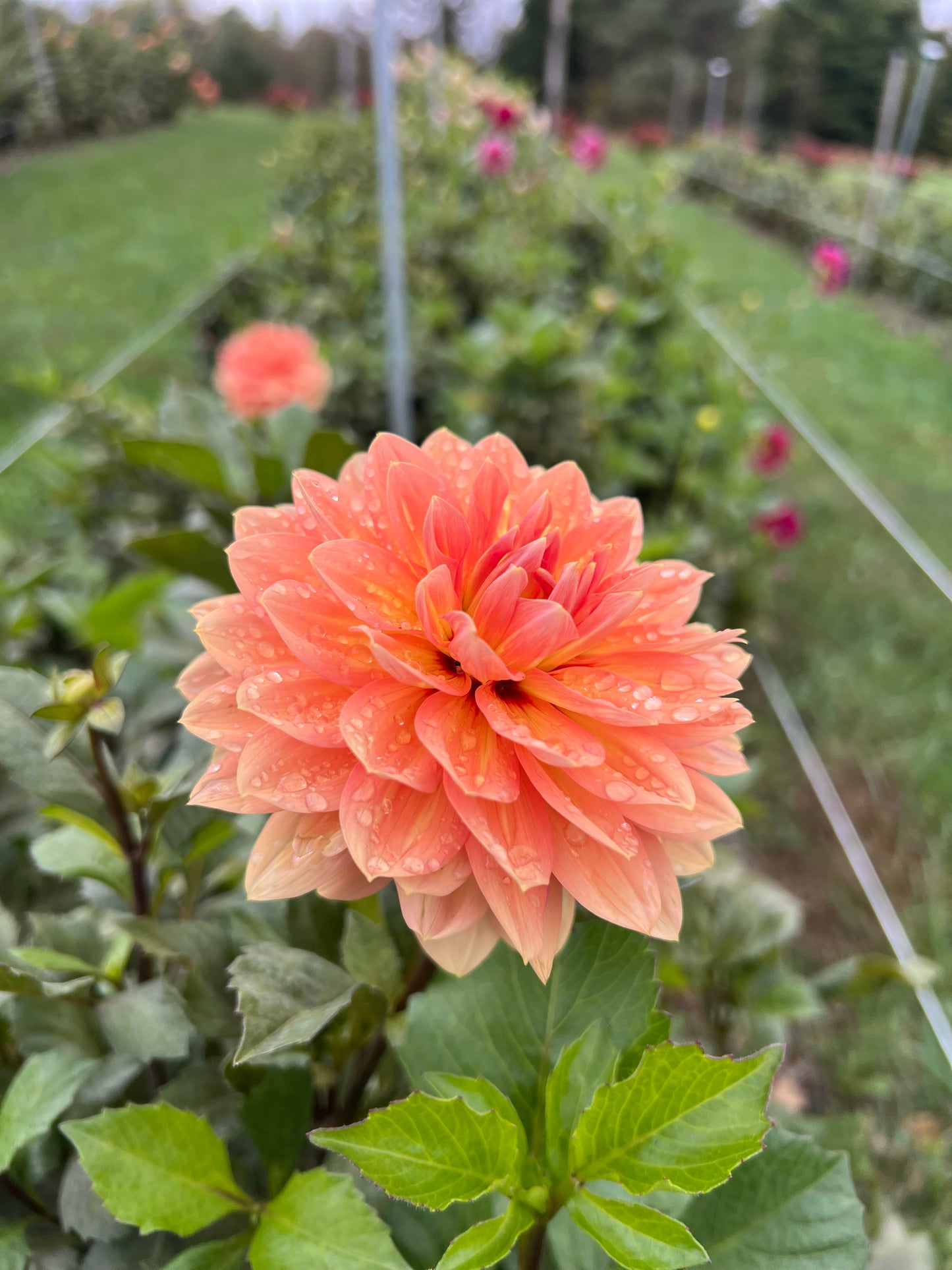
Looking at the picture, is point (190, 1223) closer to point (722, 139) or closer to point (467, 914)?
point (467, 914)

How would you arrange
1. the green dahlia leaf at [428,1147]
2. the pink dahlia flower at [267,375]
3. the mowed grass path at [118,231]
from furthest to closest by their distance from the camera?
1. the mowed grass path at [118,231]
2. the pink dahlia flower at [267,375]
3. the green dahlia leaf at [428,1147]

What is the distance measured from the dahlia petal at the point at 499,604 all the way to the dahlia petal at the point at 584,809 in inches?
2.8

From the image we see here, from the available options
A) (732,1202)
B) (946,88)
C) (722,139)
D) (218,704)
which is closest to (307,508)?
(218,704)

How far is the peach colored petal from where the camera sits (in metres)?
0.44

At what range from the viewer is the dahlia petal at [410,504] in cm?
47

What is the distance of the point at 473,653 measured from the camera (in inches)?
17.3

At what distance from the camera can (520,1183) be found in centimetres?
44

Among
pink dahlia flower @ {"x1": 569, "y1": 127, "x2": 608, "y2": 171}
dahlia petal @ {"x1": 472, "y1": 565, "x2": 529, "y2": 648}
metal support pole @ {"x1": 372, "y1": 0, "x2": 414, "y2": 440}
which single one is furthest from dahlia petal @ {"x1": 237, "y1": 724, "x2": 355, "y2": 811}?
pink dahlia flower @ {"x1": 569, "y1": 127, "x2": 608, "y2": 171}

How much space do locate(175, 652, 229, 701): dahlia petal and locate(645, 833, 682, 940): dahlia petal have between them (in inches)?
10.5

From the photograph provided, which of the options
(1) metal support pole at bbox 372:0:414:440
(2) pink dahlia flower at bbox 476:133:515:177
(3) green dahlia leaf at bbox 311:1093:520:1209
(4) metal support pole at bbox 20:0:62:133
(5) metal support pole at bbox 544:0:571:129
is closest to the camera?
(3) green dahlia leaf at bbox 311:1093:520:1209

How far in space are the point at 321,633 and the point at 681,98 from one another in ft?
13.7

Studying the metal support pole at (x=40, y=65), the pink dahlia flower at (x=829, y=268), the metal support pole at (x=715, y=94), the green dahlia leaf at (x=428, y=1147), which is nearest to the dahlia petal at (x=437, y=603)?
the green dahlia leaf at (x=428, y=1147)

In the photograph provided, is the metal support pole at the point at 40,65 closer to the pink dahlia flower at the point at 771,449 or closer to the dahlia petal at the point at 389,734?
the dahlia petal at the point at 389,734

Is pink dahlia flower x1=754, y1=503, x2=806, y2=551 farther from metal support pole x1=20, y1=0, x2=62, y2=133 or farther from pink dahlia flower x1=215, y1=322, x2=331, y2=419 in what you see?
metal support pole x1=20, y1=0, x2=62, y2=133
